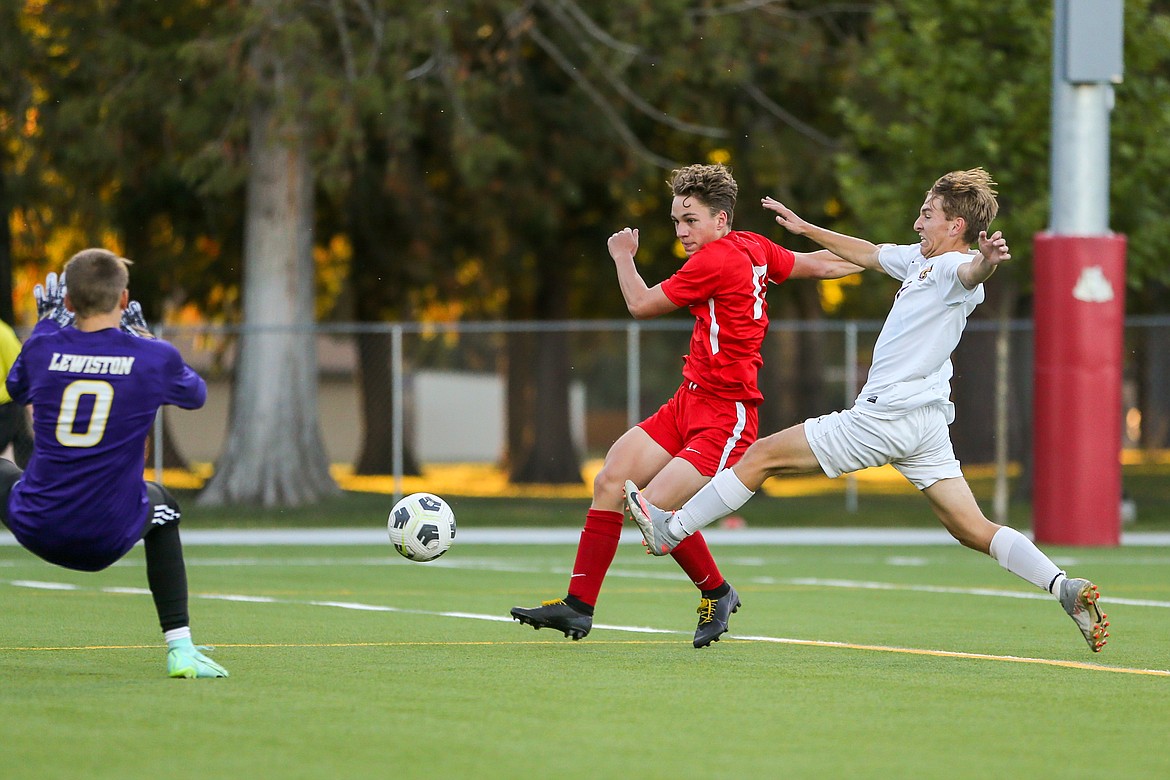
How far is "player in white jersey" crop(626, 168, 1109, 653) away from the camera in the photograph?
8.55 metres

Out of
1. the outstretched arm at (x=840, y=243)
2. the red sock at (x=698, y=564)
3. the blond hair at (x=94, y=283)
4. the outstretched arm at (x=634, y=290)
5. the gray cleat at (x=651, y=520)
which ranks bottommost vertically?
the red sock at (x=698, y=564)

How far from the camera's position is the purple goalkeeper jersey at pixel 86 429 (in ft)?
22.7

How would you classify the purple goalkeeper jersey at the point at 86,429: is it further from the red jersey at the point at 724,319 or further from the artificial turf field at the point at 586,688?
the red jersey at the point at 724,319

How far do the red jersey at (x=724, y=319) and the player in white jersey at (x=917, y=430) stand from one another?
361 mm

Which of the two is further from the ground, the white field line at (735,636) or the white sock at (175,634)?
the white sock at (175,634)

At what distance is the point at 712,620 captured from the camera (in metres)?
8.97

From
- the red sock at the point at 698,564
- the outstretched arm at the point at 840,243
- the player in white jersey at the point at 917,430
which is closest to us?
the player in white jersey at the point at 917,430

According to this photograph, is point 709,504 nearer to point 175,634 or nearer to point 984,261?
point 984,261

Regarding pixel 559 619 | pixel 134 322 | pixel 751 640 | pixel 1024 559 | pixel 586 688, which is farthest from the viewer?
pixel 751 640

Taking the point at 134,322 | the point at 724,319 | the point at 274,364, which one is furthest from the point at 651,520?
the point at 274,364

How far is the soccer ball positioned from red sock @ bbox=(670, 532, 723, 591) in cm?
137

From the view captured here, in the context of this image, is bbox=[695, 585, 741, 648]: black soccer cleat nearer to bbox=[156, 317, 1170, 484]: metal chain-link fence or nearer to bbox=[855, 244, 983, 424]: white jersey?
bbox=[855, 244, 983, 424]: white jersey

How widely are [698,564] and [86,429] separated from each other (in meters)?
3.32

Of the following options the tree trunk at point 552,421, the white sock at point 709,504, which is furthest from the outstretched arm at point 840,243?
the tree trunk at point 552,421
